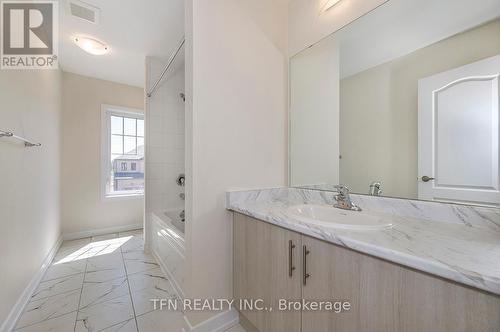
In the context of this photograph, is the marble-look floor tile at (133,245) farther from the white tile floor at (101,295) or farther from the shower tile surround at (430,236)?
the shower tile surround at (430,236)

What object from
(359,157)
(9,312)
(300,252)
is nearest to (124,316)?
(9,312)

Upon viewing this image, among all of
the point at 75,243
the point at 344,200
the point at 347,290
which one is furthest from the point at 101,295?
the point at 344,200

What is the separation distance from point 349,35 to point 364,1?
17 centimetres

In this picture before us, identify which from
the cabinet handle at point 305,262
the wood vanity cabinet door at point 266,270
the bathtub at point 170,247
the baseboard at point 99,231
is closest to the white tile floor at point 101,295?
the bathtub at point 170,247

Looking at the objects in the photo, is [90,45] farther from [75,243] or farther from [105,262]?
[75,243]

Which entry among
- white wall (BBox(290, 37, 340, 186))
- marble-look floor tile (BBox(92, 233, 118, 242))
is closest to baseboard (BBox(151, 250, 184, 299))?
marble-look floor tile (BBox(92, 233, 118, 242))

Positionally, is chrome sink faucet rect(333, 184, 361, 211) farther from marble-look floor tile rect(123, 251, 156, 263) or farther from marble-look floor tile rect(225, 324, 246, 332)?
marble-look floor tile rect(123, 251, 156, 263)

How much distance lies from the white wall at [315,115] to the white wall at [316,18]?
2.6 inches

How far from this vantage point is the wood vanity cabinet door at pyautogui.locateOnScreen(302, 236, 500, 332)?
0.50 m

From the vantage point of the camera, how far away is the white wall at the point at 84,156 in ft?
9.25

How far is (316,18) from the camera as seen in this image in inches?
56.4

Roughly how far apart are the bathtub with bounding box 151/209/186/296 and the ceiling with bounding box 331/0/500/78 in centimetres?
173

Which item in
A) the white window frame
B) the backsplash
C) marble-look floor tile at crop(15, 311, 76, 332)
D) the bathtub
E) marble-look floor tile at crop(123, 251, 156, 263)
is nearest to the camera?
the backsplash

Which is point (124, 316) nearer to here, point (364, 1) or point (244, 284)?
point (244, 284)
